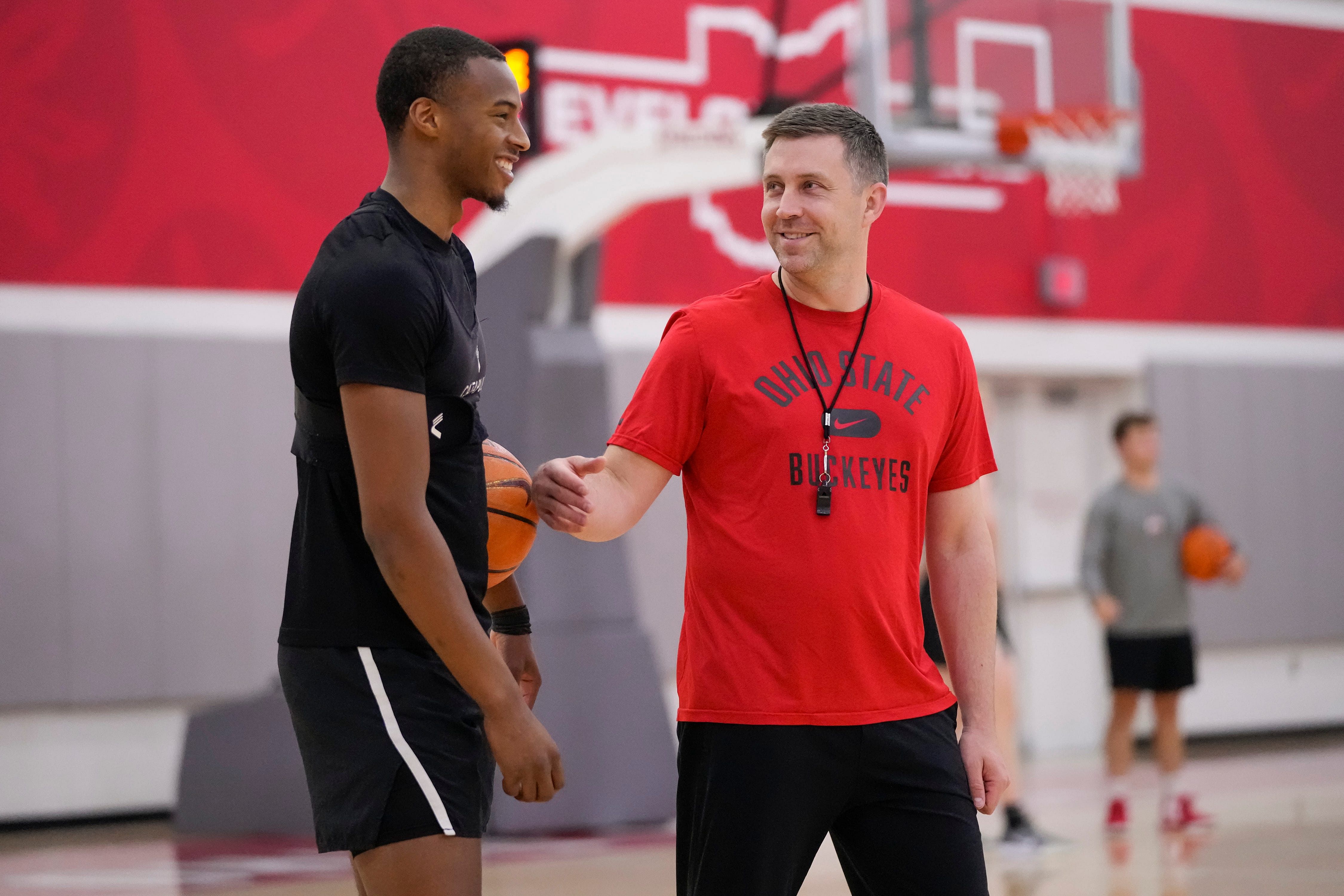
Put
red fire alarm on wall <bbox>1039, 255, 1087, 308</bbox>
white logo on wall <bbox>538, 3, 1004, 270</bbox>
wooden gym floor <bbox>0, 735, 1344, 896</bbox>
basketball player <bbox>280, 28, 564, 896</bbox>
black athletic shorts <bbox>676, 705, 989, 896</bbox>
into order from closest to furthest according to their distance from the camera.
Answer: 1. basketball player <bbox>280, 28, 564, 896</bbox>
2. black athletic shorts <bbox>676, 705, 989, 896</bbox>
3. wooden gym floor <bbox>0, 735, 1344, 896</bbox>
4. white logo on wall <bbox>538, 3, 1004, 270</bbox>
5. red fire alarm on wall <bbox>1039, 255, 1087, 308</bbox>

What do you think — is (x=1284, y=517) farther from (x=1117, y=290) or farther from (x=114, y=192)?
(x=114, y=192)

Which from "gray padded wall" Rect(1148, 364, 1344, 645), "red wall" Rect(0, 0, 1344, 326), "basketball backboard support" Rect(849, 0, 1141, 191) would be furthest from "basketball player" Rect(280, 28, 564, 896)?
"gray padded wall" Rect(1148, 364, 1344, 645)

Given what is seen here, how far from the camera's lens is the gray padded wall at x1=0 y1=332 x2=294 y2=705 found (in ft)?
26.6

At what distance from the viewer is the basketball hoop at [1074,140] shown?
803 centimetres

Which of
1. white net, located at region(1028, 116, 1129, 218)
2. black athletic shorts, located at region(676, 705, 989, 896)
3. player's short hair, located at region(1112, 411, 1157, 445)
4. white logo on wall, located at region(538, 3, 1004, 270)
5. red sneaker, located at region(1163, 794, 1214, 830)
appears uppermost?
white logo on wall, located at region(538, 3, 1004, 270)

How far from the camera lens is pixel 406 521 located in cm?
207

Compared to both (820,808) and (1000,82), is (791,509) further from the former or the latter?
(1000,82)

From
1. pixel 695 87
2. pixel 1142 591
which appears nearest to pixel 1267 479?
pixel 1142 591

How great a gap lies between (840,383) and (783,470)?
7.2 inches

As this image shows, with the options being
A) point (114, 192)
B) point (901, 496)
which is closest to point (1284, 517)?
point (114, 192)

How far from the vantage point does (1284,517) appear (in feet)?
36.7

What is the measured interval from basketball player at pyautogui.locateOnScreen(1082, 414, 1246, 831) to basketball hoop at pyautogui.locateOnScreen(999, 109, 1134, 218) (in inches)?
56.4

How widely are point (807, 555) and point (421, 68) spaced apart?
0.93 metres

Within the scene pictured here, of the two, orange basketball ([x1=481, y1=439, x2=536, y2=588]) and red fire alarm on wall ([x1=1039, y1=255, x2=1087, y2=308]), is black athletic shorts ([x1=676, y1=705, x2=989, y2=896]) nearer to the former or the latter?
orange basketball ([x1=481, y1=439, x2=536, y2=588])
